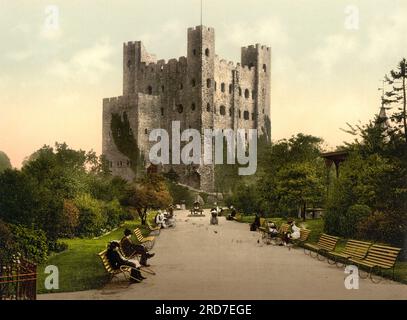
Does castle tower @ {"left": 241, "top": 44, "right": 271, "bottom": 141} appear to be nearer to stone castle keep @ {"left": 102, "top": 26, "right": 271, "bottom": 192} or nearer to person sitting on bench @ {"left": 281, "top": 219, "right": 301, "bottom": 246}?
stone castle keep @ {"left": 102, "top": 26, "right": 271, "bottom": 192}

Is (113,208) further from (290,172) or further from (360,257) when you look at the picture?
(360,257)

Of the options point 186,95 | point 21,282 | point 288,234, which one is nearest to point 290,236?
point 288,234

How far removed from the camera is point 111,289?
13.3m

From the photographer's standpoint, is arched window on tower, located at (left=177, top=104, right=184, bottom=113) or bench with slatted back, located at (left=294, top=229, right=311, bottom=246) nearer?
bench with slatted back, located at (left=294, top=229, right=311, bottom=246)

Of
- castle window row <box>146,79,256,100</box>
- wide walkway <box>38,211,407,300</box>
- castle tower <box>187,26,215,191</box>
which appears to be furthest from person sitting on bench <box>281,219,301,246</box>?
castle window row <box>146,79,256,100</box>

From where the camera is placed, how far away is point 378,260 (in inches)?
603

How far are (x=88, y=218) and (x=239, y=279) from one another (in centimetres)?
1189

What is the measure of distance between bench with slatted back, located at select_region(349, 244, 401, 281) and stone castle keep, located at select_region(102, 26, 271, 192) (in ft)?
150

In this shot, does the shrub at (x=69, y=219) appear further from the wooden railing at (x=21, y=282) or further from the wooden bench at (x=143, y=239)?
the wooden railing at (x=21, y=282)

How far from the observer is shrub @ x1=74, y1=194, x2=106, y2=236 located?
969 inches

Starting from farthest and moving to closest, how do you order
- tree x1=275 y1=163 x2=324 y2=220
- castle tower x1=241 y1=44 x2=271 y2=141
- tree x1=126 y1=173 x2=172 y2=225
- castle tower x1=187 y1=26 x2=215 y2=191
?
castle tower x1=241 y1=44 x2=271 y2=141, castle tower x1=187 y1=26 x2=215 y2=191, tree x1=275 y1=163 x2=324 y2=220, tree x1=126 y1=173 x2=172 y2=225

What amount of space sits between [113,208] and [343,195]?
11.2 metres

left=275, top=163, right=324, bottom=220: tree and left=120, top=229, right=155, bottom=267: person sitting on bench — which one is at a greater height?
left=275, top=163, right=324, bottom=220: tree

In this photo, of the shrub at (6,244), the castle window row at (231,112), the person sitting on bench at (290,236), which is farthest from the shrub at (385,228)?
the castle window row at (231,112)
